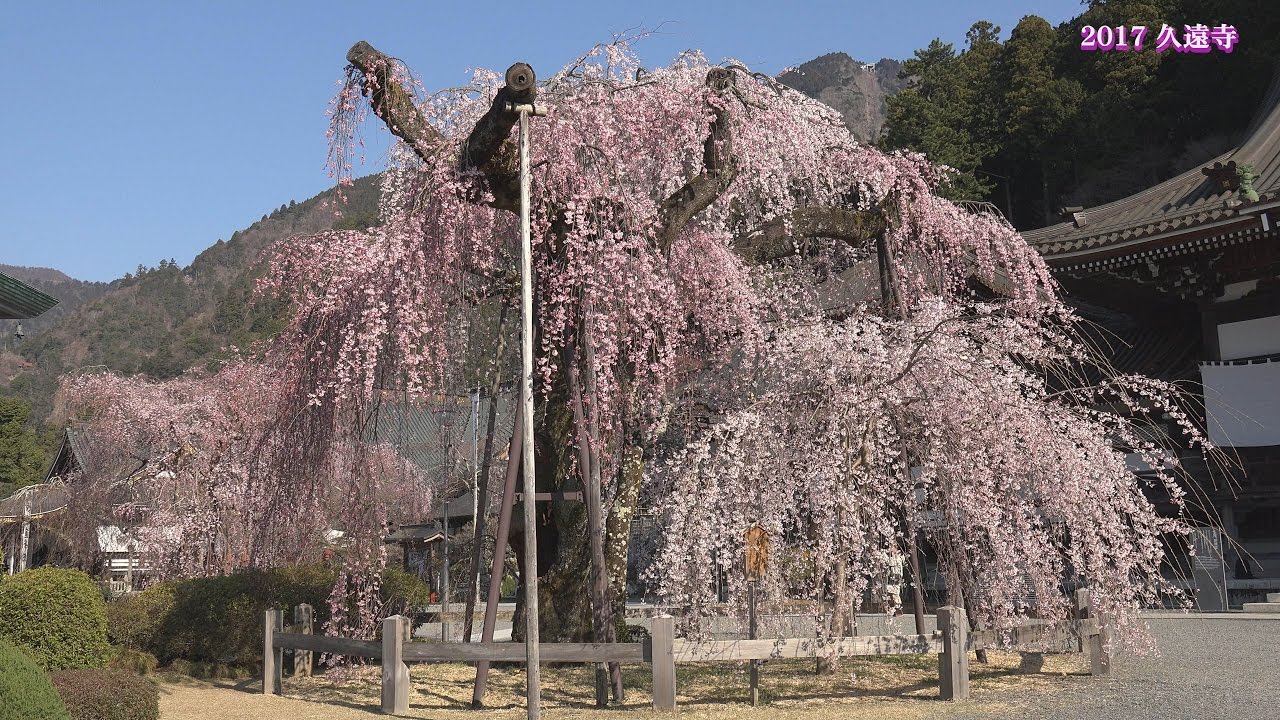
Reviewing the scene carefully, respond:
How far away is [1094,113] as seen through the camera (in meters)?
34.4

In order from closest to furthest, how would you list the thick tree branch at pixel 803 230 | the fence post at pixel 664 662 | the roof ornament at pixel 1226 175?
the fence post at pixel 664 662 < the thick tree branch at pixel 803 230 < the roof ornament at pixel 1226 175

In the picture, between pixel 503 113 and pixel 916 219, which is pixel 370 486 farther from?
pixel 916 219

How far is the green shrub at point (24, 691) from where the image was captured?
5.55m

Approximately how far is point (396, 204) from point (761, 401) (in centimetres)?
471

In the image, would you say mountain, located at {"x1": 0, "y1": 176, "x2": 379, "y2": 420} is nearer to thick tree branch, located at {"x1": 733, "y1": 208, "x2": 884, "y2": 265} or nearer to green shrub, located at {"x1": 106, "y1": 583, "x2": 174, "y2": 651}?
green shrub, located at {"x1": 106, "y1": 583, "x2": 174, "y2": 651}

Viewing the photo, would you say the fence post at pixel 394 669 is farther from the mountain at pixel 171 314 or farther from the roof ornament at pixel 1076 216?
the mountain at pixel 171 314

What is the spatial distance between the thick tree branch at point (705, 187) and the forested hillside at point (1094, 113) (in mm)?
24112

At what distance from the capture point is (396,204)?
11.0m

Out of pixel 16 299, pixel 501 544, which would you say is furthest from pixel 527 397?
pixel 16 299

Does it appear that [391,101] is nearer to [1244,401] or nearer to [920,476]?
[920,476]

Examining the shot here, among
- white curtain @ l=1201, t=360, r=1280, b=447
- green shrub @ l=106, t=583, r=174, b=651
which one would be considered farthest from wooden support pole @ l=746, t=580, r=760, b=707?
white curtain @ l=1201, t=360, r=1280, b=447

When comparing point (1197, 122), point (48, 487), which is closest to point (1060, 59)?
point (1197, 122)

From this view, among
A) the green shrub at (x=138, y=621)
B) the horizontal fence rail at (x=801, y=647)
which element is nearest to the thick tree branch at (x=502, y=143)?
the horizontal fence rail at (x=801, y=647)

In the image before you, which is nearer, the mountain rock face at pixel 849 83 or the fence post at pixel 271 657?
the fence post at pixel 271 657
